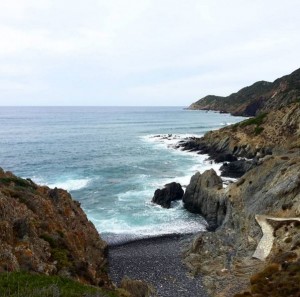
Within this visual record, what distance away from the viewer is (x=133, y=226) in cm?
5103

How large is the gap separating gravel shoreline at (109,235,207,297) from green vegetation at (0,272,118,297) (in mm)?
16181

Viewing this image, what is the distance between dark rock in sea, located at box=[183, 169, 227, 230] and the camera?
51.2 meters

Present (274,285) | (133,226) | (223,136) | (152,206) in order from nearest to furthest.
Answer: (274,285) < (133,226) < (152,206) < (223,136)

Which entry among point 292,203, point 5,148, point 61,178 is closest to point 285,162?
point 292,203

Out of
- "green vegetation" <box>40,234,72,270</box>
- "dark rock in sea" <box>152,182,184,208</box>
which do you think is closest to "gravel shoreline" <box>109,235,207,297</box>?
"green vegetation" <box>40,234,72,270</box>

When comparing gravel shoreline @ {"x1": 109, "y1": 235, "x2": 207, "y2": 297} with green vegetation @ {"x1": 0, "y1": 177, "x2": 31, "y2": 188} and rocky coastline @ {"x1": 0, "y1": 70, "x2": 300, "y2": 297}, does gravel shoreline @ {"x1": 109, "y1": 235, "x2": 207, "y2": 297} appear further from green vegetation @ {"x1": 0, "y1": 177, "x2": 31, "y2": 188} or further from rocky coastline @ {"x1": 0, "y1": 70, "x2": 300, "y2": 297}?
green vegetation @ {"x1": 0, "y1": 177, "x2": 31, "y2": 188}

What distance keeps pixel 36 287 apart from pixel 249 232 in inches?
1102

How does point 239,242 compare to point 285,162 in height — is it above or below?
below

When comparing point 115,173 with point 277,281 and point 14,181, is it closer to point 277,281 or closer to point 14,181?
point 14,181

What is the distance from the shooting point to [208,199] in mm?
54562

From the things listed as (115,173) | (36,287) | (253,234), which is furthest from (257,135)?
→ (36,287)

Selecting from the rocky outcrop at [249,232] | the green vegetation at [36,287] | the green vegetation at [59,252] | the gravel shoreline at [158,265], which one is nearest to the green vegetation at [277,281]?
the rocky outcrop at [249,232]

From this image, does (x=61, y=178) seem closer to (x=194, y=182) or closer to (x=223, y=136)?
(x=194, y=182)

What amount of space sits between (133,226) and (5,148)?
262ft
